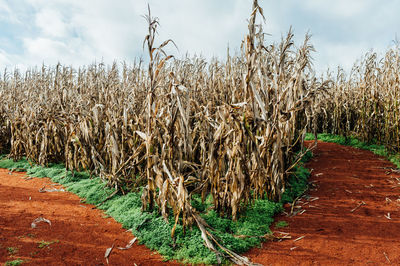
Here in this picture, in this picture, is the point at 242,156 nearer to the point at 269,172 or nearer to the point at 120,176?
the point at 269,172

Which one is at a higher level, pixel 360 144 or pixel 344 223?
pixel 360 144

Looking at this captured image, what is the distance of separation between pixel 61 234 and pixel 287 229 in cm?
222

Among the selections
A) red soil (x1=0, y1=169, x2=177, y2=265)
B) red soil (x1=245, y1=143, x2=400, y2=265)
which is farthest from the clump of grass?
red soil (x1=245, y1=143, x2=400, y2=265)

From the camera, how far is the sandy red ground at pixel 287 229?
219 cm

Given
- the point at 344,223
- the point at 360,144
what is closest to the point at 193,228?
the point at 344,223

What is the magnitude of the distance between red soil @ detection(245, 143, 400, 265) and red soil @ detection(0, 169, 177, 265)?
114 centimetres

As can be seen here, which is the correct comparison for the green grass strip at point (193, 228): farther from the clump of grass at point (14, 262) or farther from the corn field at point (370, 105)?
the corn field at point (370, 105)

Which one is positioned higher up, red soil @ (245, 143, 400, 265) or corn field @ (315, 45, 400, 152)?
corn field @ (315, 45, 400, 152)

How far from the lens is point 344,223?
2775 mm

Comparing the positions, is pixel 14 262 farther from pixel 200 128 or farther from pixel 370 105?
pixel 370 105

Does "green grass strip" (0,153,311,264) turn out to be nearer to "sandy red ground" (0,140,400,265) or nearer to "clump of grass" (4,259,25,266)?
"sandy red ground" (0,140,400,265)

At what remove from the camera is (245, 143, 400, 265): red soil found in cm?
222

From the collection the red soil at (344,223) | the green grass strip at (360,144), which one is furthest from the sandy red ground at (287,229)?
the green grass strip at (360,144)

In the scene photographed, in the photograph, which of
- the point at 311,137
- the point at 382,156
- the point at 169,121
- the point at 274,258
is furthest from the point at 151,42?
the point at 311,137
